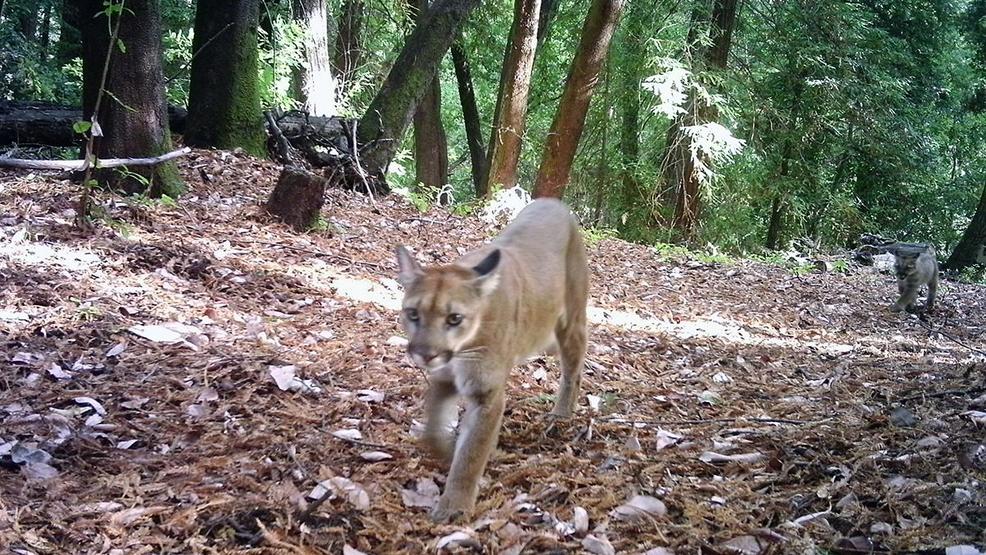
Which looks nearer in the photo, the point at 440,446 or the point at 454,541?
the point at 454,541

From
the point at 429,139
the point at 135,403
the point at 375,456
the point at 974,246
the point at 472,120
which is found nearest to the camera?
the point at 375,456

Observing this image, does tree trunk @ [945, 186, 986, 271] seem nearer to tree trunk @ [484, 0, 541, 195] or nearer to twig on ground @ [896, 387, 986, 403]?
tree trunk @ [484, 0, 541, 195]

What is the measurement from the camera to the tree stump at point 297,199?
9.59m

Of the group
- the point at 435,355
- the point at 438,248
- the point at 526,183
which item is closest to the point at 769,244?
the point at 526,183

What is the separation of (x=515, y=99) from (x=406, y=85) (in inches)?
115

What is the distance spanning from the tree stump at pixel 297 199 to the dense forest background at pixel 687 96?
3903 mm

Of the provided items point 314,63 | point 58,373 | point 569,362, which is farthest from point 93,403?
point 314,63

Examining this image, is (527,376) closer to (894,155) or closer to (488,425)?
(488,425)

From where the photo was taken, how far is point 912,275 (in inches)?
467

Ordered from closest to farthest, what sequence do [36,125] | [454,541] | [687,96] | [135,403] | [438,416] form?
1. [454,541]
2. [438,416]
3. [135,403]
4. [36,125]
5. [687,96]

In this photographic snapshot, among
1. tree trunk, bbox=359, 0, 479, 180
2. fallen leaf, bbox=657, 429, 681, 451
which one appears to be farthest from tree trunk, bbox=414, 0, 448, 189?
fallen leaf, bbox=657, 429, 681, 451

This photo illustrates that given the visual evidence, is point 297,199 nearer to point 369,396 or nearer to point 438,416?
point 369,396

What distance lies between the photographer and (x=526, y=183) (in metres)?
28.1

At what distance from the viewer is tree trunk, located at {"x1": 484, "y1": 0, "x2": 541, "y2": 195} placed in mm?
15555
